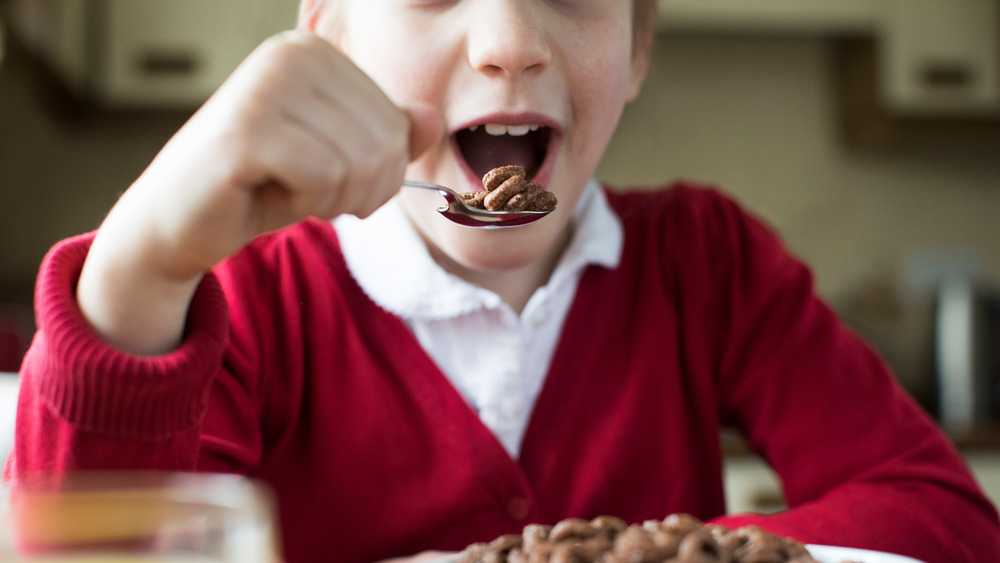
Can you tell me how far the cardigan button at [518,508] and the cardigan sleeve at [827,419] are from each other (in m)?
0.23

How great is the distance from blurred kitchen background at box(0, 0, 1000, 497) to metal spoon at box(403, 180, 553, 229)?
1.64 m

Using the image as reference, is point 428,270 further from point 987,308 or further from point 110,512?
point 987,308

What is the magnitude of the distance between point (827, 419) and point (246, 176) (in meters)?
0.64

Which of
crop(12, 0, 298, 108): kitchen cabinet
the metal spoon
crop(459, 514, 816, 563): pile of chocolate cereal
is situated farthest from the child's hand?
crop(12, 0, 298, 108): kitchen cabinet

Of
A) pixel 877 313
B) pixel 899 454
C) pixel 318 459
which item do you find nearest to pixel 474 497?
pixel 318 459

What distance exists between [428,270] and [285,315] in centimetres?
14

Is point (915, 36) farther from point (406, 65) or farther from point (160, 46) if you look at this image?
point (406, 65)

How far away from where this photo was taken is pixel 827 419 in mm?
911

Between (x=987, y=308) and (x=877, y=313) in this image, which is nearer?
(x=987, y=308)

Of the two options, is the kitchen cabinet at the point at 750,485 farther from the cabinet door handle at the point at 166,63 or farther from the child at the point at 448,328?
the cabinet door handle at the point at 166,63

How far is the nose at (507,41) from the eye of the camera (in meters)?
0.70

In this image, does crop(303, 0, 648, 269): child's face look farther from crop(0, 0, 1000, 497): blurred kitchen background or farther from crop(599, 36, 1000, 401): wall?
crop(599, 36, 1000, 401): wall

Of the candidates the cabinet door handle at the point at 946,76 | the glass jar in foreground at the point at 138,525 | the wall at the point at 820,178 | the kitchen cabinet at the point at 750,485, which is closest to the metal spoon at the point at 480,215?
the glass jar in foreground at the point at 138,525

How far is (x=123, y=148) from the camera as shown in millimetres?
2520
